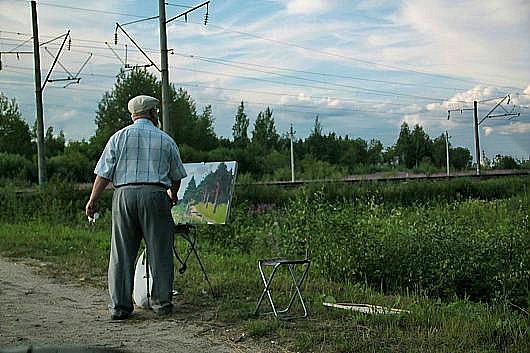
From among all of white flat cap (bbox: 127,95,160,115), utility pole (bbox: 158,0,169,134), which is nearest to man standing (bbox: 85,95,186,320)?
white flat cap (bbox: 127,95,160,115)

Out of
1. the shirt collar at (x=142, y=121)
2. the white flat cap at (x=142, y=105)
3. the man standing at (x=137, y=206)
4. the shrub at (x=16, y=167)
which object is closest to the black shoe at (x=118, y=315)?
the man standing at (x=137, y=206)

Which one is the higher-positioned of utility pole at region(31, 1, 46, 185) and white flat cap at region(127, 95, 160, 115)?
utility pole at region(31, 1, 46, 185)

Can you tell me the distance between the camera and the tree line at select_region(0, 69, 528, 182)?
49.4m

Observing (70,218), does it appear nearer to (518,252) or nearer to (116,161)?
(518,252)

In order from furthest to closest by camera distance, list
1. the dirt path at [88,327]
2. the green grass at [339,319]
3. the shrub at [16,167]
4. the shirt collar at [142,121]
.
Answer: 1. the shrub at [16,167]
2. the shirt collar at [142,121]
3. the dirt path at [88,327]
4. the green grass at [339,319]

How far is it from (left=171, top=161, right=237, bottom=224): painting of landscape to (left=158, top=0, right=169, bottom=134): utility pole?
12.8 metres

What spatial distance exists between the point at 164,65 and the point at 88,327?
16865 mm

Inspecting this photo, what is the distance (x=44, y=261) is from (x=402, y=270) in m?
5.56

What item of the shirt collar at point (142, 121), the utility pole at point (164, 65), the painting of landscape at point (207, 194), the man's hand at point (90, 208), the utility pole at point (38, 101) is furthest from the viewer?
the utility pole at point (38, 101)

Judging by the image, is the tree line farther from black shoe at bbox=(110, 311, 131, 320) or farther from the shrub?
black shoe at bbox=(110, 311, 131, 320)

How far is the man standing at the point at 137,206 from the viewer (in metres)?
7.54

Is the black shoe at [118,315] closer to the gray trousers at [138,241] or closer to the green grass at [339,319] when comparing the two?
the gray trousers at [138,241]

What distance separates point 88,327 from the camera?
23.4ft

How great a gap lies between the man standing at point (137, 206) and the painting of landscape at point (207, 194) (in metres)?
1.55
